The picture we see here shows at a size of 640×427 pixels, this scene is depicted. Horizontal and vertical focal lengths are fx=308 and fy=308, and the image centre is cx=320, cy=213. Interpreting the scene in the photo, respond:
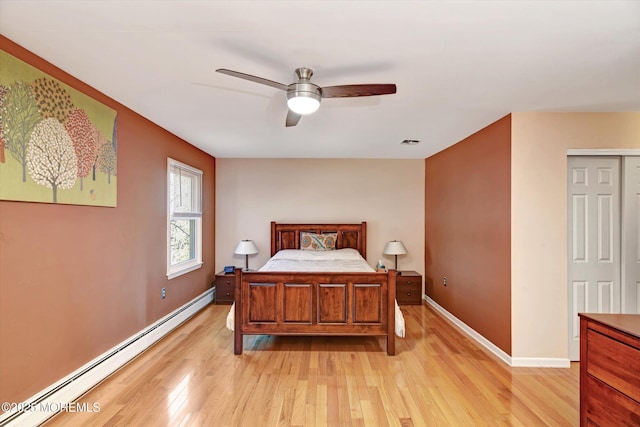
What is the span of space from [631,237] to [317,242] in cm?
368

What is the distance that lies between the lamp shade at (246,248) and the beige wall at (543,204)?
3.55 m

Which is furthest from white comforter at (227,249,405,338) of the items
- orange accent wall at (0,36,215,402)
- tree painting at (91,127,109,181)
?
tree painting at (91,127,109,181)

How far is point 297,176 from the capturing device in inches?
210

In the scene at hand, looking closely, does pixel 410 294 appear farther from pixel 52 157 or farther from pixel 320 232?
pixel 52 157

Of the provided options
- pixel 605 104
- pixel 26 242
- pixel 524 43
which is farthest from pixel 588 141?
pixel 26 242

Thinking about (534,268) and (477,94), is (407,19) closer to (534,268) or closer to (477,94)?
(477,94)

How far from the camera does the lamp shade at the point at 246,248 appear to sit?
16.1 feet

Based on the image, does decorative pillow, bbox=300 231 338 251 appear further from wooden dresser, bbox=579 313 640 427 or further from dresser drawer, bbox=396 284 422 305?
wooden dresser, bbox=579 313 640 427

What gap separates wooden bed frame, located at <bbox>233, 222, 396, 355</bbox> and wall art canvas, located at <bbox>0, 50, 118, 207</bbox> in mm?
1557

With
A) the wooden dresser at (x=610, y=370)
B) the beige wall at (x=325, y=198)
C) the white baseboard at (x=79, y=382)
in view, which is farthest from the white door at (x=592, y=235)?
the white baseboard at (x=79, y=382)

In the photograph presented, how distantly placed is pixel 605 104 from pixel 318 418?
3528mm

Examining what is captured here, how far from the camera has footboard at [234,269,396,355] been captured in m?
3.12

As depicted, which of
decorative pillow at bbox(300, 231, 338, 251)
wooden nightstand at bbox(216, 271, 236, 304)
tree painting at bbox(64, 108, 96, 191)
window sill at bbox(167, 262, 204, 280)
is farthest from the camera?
decorative pillow at bbox(300, 231, 338, 251)

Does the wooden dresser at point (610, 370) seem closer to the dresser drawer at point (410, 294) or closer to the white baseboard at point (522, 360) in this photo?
the white baseboard at point (522, 360)
